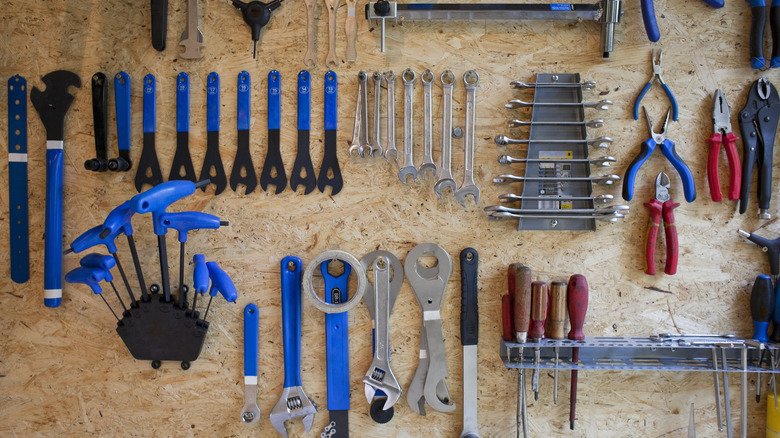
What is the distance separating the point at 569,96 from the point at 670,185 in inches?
16.2

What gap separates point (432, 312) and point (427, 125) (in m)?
0.56

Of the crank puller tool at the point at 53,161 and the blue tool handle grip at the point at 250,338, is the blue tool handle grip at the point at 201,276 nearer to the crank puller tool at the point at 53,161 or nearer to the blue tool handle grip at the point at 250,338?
the blue tool handle grip at the point at 250,338

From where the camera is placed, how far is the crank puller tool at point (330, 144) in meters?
1.56

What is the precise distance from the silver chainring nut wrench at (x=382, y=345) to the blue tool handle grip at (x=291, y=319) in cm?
22

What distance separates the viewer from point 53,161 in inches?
61.6

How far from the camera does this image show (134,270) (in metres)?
1.61

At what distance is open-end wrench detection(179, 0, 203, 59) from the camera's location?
157cm

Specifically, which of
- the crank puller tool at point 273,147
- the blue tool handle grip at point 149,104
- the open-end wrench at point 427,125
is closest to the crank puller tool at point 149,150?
the blue tool handle grip at point 149,104

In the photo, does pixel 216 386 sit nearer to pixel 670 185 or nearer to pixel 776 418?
pixel 670 185

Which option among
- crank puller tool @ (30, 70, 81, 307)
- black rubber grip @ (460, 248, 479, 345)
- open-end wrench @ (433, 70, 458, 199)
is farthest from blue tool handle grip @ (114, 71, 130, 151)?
black rubber grip @ (460, 248, 479, 345)

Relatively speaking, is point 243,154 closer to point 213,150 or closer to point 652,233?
point 213,150

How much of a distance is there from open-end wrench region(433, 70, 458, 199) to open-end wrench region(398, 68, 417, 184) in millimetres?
85

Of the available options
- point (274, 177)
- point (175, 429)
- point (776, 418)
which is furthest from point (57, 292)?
point (776, 418)

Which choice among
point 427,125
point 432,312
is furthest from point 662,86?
point 432,312
